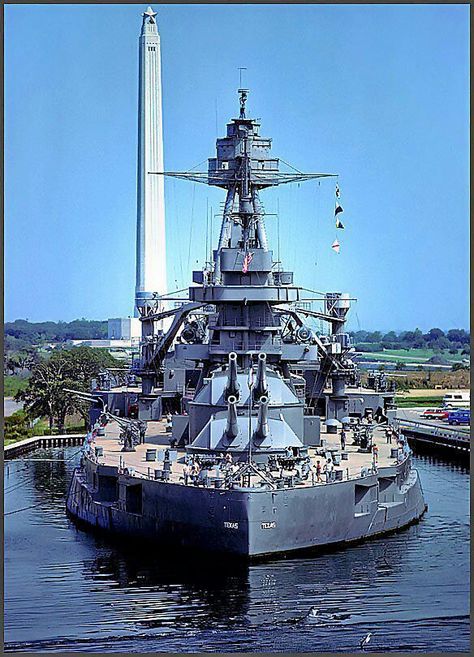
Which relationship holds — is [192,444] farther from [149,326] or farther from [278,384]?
[149,326]

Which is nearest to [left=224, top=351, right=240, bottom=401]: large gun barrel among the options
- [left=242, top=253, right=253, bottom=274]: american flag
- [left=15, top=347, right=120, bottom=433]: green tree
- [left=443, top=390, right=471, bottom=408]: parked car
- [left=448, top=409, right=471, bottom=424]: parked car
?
[left=242, top=253, right=253, bottom=274]: american flag

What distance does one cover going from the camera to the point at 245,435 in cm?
2202

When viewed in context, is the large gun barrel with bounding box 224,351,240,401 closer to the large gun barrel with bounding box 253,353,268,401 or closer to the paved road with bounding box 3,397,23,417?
the large gun barrel with bounding box 253,353,268,401

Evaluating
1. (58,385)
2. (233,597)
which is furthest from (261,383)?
(58,385)

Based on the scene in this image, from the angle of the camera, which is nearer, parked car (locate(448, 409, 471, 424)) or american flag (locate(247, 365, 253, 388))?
american flag (locate(247, 365, 253, 388))

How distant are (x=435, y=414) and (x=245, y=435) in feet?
78.3

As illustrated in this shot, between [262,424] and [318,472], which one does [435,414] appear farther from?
[318,472]

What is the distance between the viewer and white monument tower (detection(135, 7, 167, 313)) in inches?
2281

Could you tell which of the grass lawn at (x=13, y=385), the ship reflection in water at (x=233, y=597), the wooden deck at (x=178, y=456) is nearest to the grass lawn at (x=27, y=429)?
the grass lawn at (x=13, y=385)

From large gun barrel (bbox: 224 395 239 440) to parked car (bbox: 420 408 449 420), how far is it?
2260 centimetres

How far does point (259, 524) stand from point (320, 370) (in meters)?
12.3

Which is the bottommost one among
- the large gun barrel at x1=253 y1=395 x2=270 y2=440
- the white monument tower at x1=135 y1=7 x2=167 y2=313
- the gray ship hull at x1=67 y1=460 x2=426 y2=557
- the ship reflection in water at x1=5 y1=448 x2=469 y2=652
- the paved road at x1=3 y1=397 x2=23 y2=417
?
the ship reflection in water at x1=5 y1=448 x2=469 y2=652

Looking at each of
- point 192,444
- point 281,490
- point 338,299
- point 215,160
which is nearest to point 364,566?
point 281,490

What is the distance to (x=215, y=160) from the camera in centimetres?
2769
